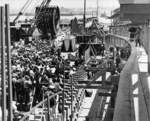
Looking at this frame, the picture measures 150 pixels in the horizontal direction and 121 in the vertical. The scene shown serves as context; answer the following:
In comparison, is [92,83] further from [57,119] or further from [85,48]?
[85,48]

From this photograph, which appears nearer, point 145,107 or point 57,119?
point 145,107

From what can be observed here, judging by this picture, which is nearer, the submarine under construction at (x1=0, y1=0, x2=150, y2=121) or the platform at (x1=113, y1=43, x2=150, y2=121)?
the submarine under construction at (x1=0, y1=0, x2=150, y2=121)

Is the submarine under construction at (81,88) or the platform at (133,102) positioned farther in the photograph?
the platform at (133,102)

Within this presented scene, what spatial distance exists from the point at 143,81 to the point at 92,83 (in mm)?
4094

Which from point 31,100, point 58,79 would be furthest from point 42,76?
point 31,100

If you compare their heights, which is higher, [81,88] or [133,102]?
[133,102]

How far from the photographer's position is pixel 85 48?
22.4 meters

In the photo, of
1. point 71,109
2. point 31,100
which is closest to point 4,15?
point 71,109

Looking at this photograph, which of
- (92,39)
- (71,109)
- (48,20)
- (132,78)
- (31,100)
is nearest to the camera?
(132,78)

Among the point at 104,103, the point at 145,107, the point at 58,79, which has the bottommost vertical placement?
the point at 104,103

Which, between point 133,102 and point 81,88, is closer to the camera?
point 133,102

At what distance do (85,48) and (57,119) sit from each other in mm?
16267

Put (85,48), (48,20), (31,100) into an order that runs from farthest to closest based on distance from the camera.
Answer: (48,20)
(85,48)
(31,100)

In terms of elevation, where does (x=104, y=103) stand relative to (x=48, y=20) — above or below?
below
